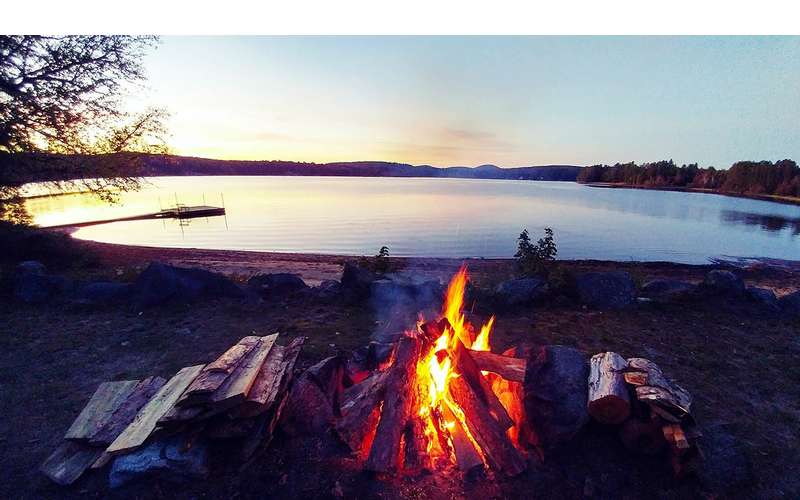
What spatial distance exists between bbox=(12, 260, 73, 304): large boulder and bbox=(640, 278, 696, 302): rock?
1584 cm

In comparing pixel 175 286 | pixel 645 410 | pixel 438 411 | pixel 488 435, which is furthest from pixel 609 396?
pixel 175 286

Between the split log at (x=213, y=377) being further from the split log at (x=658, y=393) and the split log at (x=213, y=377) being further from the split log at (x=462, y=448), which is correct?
the split log at (x=658, y=393)

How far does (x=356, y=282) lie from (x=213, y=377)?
5.78m

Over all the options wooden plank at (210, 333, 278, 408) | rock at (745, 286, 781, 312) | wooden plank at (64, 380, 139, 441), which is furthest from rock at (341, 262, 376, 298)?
rock at (745, 286, 781, 312)

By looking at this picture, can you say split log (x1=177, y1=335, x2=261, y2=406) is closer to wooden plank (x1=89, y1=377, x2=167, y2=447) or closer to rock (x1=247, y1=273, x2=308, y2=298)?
wooden plank (x1=89, y1=377, x2=167, y2=447)

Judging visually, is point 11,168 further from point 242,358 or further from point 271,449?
point 271,449

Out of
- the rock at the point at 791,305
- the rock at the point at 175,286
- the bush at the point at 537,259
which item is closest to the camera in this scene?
the rock at the point at 791,305

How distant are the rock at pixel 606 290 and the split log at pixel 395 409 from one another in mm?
6342

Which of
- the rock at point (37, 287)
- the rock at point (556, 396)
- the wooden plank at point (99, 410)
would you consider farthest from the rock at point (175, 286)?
the rock at point (556, 396)

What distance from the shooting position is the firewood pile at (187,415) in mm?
3715

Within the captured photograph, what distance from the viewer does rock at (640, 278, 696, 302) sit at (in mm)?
9180

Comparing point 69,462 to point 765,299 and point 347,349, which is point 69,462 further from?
point 765,299

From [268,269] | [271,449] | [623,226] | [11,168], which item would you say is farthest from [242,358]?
[623,226]

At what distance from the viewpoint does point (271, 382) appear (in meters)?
4.36
